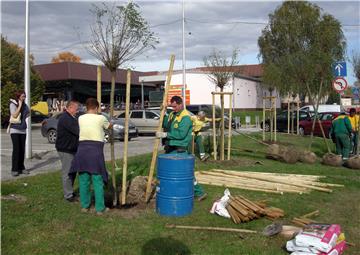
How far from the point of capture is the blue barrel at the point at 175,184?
699cm

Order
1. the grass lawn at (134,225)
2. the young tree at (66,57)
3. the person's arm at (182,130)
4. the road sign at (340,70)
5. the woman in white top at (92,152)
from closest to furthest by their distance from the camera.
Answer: the grass lawn at (134,225)
the woman in white top at (92,152)
the person's arm at (182,130)
the road sign at (340,70)
the young tree at (66,57)

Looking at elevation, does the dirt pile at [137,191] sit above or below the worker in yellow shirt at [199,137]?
below

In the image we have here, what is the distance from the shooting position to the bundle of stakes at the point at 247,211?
6.68 meters

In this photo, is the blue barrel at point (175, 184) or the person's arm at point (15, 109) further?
the person's arm at point (15, 109)

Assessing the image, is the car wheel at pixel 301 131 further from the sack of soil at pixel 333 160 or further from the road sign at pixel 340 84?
the sack of soil at pixel 333 160

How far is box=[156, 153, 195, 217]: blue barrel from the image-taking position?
6.99 metres

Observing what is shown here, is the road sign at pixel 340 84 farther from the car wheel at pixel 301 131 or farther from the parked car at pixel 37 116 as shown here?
the parked car at pixel 37 116

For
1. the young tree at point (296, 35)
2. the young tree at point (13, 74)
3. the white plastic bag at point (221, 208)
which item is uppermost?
the young tree at point (296, 35)

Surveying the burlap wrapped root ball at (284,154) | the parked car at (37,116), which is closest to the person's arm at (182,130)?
the burlap wrapped root ball at (284,154)

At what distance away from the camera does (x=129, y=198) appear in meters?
8.06

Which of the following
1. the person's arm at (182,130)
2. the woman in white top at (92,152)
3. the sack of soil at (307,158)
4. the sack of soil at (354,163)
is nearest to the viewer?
the woman in white top at (92,152)

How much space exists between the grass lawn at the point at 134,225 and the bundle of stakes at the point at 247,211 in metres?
0.12

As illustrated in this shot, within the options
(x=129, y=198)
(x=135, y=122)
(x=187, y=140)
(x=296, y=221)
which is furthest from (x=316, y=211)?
(x=135, y=122)

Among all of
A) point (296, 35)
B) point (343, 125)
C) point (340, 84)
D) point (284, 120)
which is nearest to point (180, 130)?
point (343, 125)
